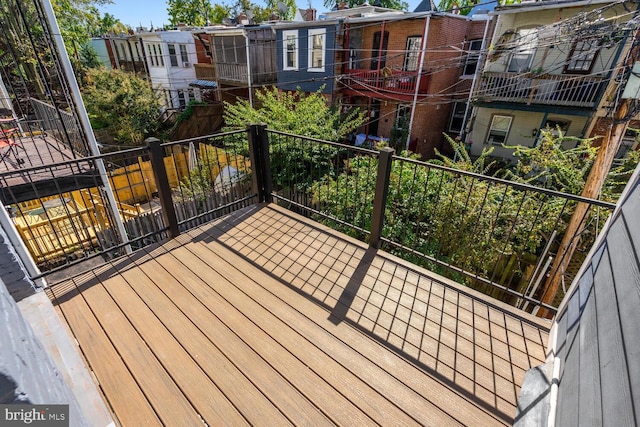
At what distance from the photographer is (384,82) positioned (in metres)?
11.0

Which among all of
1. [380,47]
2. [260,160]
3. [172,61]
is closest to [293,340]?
[260,160]

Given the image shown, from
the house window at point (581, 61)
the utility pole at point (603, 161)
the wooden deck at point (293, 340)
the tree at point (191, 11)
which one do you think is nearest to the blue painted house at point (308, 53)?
the house window at point (581, 61)

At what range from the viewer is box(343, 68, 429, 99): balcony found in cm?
1030

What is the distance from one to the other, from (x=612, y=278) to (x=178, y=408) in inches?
89.6

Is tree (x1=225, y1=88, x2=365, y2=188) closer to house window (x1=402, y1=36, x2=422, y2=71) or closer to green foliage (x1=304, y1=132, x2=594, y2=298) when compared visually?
green foliage (x1=304, y1=132, x2=594, y2=298)

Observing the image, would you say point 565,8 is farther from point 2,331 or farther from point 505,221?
point 2,331

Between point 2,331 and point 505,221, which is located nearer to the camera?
point 2,331

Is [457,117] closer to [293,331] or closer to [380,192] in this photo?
[380,192]

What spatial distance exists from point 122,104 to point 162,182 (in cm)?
1340

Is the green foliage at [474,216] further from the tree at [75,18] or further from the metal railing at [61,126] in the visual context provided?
the tree at [75,18]

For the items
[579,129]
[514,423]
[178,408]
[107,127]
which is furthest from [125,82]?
[579,129]

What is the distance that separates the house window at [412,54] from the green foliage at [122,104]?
457 inches

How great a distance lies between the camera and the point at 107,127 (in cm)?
1438

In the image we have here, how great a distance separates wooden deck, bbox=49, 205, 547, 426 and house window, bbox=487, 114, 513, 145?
9.62 metres
